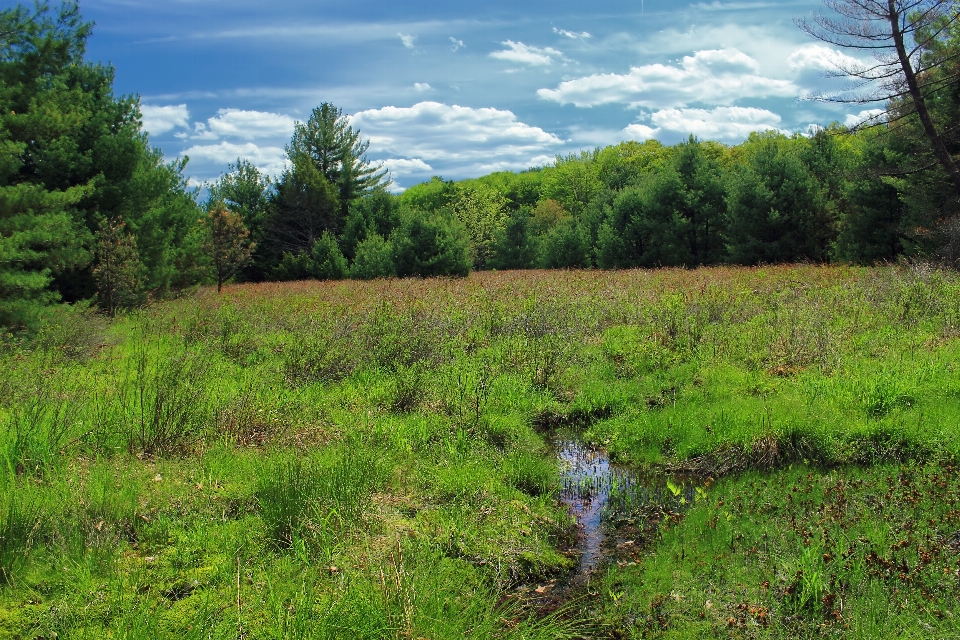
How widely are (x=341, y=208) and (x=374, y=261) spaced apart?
14.8 metres

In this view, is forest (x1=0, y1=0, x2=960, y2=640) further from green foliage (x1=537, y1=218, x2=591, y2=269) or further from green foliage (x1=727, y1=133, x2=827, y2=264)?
green foliage (x1=537, y1=218, x2=591, y2=269)

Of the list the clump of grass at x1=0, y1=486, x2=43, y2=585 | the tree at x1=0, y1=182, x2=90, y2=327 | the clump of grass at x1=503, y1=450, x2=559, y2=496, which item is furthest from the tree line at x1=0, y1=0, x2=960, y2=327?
the clump of grass at x1=503, y1=450, x2=559, y2=496

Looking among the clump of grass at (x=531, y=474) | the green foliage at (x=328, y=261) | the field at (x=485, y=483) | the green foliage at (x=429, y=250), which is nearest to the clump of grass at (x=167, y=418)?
the field at (x=485, y=483)

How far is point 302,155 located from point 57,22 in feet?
88.0

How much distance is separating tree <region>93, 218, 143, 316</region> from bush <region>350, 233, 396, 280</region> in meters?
12.1

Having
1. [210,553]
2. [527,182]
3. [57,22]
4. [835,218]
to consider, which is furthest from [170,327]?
[527,182]

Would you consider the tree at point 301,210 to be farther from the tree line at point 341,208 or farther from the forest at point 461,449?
the forest at point 461,449

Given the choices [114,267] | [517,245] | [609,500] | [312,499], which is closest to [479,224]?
[517,245]

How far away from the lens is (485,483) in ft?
18.4

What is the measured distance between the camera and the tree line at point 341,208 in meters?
12.8

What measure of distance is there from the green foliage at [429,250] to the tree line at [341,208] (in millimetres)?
78

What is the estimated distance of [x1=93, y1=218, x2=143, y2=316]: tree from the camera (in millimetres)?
15859

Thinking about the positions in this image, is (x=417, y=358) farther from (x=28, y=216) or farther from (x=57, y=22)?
(x=57, y=22)

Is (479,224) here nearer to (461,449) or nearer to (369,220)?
(369,220)
